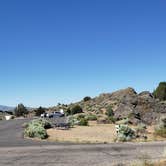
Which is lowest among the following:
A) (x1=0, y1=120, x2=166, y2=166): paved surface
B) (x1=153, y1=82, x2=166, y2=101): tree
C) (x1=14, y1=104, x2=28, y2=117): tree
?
(x1=0, y1=120, x2=166, y2=166): paved surface

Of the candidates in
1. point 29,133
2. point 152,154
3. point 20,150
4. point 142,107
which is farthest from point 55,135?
point 142,107

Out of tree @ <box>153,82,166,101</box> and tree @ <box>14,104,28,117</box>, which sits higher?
tree @ <box>153,82,166,101</box>

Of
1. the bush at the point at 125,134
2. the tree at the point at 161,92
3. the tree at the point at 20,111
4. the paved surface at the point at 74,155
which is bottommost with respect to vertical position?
the paved surface at the point at 74,155

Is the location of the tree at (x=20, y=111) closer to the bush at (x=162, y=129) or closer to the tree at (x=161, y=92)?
the tree at (x=161, y=92)

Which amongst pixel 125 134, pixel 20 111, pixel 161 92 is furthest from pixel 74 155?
pixel 20 111

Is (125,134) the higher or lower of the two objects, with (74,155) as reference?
higher

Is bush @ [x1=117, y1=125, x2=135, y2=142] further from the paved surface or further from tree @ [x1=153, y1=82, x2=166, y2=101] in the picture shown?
tree @ [x1=153, y1=82, x2=166, y2=101]

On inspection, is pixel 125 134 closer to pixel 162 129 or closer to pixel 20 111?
pixel 162 129

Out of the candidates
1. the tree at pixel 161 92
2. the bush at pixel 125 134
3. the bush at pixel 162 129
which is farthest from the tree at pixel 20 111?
the bush at pixel 125 134

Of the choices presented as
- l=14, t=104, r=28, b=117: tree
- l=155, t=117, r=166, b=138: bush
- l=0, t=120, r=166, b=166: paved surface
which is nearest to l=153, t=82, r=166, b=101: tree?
l=14, t=104, r=28, b=117: tree

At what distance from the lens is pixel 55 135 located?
34.1 meters

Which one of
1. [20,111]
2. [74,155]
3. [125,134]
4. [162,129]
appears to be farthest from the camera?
[20,111]

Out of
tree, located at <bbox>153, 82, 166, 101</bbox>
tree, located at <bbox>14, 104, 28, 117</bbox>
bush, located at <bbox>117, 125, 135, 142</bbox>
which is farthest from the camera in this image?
tree, located at <bbox>14, 104, 28, 117</bbox>

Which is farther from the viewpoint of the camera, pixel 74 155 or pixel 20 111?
pixel 20 111
